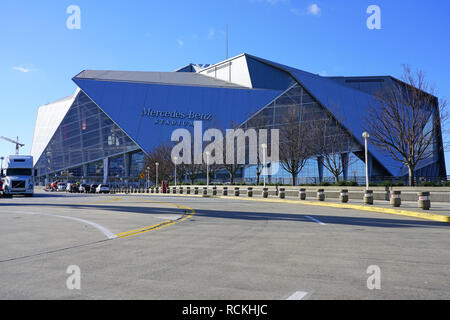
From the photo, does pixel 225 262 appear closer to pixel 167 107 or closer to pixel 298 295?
pixel 298 295

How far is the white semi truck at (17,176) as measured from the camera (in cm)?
3831

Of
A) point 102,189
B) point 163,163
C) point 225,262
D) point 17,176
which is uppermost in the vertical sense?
point 163,163

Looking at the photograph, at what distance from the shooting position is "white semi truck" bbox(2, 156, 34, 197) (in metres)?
38.3

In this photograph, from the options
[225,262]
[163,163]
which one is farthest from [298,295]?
[163,163]

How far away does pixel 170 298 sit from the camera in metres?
4.28

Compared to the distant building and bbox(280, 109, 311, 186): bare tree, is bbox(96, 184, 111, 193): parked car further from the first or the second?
bbox(280, 109, 311, 186): bare tree

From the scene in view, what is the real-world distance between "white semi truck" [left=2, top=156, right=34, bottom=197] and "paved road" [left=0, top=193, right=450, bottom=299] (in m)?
31.1

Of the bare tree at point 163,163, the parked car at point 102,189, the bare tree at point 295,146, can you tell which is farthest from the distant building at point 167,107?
the bare tree at point 295,146

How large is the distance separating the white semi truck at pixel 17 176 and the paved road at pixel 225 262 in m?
31.1

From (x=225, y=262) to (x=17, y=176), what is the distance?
38.5 m

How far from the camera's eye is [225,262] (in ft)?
20.5

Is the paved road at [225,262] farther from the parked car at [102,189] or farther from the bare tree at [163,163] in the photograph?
the bare tree at [163,163]

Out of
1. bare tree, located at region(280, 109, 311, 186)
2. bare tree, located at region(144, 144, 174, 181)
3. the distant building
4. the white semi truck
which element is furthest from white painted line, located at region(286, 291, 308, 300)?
the distant building
